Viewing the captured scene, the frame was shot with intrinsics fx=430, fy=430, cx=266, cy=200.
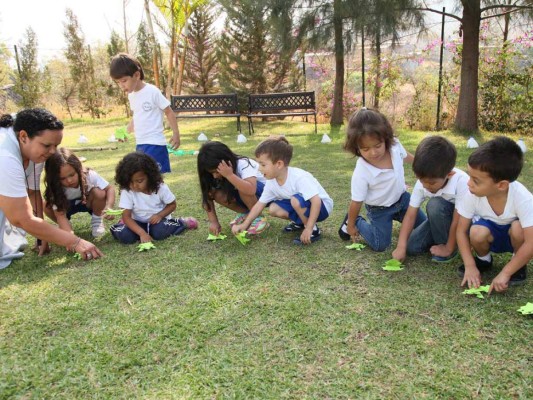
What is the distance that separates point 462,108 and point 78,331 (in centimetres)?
664

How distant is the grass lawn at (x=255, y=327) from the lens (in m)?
1.52

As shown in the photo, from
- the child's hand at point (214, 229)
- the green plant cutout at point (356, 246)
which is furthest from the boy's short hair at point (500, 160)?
the child's hand at point (214, 229)

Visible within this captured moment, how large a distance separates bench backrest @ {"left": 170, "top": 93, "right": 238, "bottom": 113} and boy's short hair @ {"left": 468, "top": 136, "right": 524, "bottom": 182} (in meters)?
7.36

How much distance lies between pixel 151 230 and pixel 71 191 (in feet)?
2.19

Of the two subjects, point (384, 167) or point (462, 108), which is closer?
point (384, 167)

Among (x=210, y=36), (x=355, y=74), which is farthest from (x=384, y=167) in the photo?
(x=210, y=36)

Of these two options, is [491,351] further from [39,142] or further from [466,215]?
[39,142]

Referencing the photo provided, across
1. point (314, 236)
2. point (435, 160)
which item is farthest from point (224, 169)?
point (435, 160)

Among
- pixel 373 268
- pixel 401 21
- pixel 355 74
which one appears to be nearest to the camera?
pixel 373 268

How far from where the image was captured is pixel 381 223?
2680 mm

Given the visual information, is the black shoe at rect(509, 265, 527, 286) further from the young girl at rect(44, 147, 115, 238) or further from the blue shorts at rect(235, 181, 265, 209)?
the young girl at rect(44, 147, 115, 238)

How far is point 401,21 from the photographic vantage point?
639cm

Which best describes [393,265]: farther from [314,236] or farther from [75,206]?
[75,206]

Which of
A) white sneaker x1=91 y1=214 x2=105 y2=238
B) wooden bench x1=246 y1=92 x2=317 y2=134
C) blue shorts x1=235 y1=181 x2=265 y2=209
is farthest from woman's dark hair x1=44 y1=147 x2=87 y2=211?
wooden bench x1=246 y1=92 x2=317 y2=134
